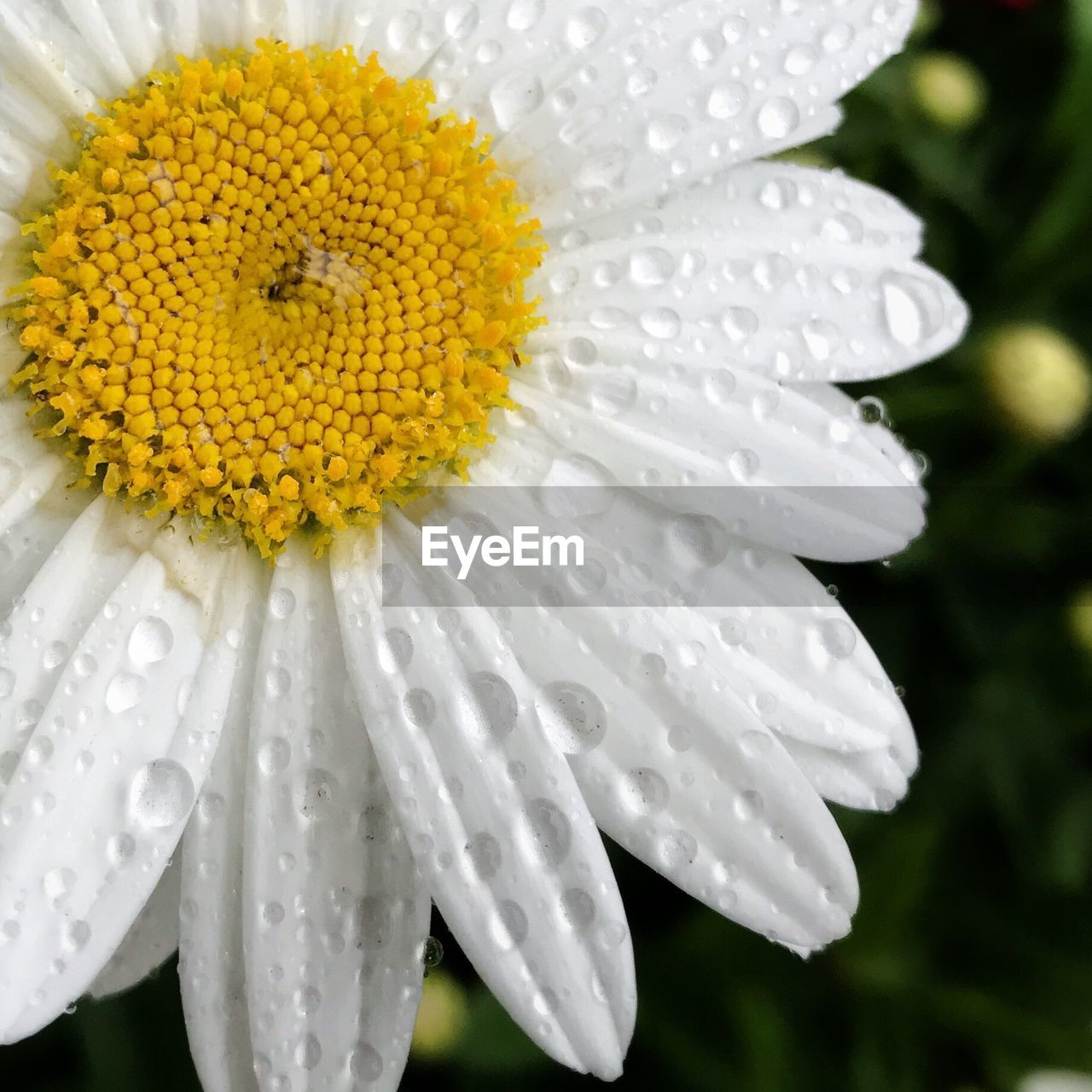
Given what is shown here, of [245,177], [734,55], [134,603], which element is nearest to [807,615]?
[734,55]

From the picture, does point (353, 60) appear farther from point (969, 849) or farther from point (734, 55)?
point (969, 849)

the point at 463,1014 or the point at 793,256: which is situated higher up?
the point at 793,256

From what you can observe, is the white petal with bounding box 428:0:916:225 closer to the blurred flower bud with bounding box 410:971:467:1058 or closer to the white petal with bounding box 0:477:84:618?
the white petal with bounding box 0:477:84:618

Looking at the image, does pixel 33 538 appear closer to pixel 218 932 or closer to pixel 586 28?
pixel 218 932

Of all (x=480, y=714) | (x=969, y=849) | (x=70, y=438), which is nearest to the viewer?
(x=480, y=714)

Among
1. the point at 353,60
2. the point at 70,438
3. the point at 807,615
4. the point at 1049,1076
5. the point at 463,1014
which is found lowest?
the point at 1049,1076

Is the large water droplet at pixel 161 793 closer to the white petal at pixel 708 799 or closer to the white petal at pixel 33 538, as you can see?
the white petal at pixel 33 538

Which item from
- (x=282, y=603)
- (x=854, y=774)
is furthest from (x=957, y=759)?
(x=282, y=603)
